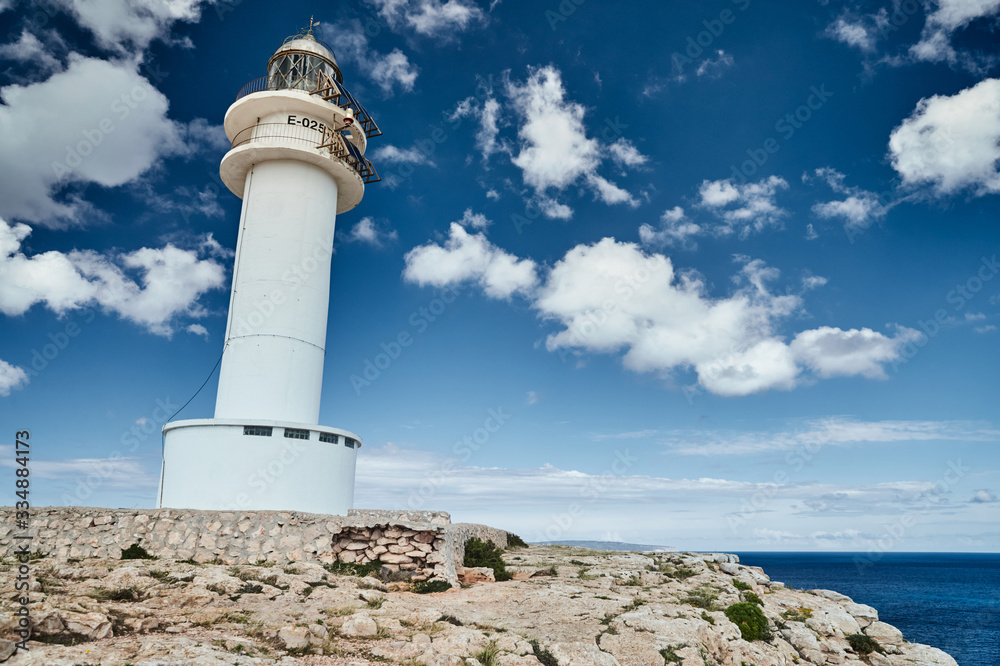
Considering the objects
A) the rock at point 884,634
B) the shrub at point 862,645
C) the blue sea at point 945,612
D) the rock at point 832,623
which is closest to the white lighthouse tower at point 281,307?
the rock at point 832,623

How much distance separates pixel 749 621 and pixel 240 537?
1171 cm

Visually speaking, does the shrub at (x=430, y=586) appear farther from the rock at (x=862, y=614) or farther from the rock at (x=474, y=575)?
the rock at (x=862, y=614)

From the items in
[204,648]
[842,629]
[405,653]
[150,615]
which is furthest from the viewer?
[842,629]

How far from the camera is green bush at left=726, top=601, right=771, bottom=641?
12.1 meters

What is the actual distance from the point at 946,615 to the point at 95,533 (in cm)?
7043

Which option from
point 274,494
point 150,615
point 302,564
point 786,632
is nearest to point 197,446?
point 274,494

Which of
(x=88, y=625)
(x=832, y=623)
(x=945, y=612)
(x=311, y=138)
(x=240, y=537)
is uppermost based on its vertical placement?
(x=311, y=138)

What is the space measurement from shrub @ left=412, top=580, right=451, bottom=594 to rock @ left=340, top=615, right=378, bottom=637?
3613 millimetres

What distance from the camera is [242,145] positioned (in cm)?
2095

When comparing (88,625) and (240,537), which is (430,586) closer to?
(240,537)

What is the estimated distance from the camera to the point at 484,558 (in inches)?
679

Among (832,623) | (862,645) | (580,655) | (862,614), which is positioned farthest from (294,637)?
(862,614)

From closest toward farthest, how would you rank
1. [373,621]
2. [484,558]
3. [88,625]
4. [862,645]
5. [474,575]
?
1. [88,625]
2. [373,621]
3. [474,575]
4. [862,645]
5. [484,558]

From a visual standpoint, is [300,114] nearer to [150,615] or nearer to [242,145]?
[242,145]
